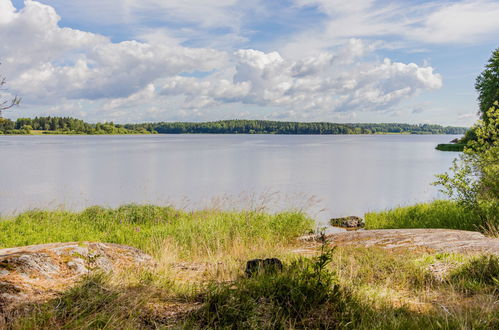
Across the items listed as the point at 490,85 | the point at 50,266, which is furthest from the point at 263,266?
the point at 490,85

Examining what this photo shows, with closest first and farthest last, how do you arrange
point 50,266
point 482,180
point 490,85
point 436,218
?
point 50,266 → point 482,180 → point 436,218 → point 490,85

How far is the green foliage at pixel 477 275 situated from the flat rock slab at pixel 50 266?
17.4 feet

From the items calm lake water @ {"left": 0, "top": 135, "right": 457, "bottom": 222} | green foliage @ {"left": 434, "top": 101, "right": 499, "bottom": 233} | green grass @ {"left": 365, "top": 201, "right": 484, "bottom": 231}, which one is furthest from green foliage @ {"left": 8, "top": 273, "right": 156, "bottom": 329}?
calm lake water @ {"left": 0, "top": 135, "right": 457, "bottom": 222}

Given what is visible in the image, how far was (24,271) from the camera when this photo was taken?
17.4ft

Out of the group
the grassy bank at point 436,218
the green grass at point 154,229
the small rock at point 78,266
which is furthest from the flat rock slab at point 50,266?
the grassy bank at point 436,218

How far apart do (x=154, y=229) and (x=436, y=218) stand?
1141 cm

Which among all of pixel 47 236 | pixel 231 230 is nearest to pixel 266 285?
pixel 231 230

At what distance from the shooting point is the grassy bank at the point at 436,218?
13.4 meters

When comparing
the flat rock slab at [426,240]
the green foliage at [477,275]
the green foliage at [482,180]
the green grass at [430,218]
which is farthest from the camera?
the green grass at [430,218]

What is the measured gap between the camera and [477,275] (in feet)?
19.9

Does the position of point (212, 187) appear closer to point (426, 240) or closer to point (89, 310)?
point (426, 240)

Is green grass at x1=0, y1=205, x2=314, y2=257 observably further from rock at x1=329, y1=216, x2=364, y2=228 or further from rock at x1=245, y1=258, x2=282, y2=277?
rock at x1=329, y1=216, x2=364, y2=228

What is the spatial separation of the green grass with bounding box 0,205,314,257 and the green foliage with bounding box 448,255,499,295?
498cm

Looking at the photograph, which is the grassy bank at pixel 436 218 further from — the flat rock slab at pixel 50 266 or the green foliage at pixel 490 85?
the green foliage at pixel 490 85
